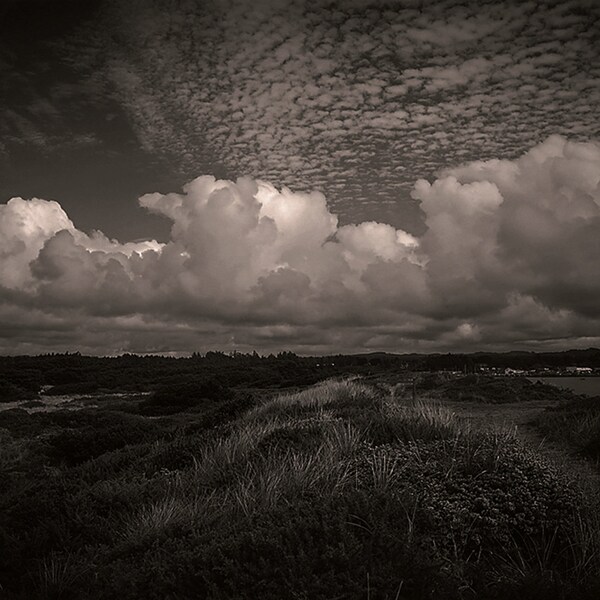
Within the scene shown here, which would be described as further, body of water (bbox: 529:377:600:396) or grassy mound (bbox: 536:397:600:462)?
body of water (bbox: 529:377:600:396)

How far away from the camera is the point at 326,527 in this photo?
13.4 feet

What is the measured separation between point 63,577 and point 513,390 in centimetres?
2483

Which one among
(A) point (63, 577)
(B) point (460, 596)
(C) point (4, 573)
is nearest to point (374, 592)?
(B) point (460, 596)

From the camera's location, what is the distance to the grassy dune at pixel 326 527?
3.78 m

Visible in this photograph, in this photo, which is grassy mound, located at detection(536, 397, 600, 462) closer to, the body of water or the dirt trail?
the dirt trail

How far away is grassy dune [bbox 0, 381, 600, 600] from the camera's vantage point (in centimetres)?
378

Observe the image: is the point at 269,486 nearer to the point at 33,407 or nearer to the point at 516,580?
the point at 516,580

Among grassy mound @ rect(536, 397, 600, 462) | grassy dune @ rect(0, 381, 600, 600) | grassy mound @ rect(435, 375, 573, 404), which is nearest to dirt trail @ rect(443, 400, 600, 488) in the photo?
grassy mound @ rect(536, 397, 600, 462)

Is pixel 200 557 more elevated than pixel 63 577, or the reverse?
pixel 200 557

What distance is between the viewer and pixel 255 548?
401 centimetres

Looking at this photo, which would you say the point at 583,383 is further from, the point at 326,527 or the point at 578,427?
the point at 326,527

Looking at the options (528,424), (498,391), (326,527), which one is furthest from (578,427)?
(498,391)

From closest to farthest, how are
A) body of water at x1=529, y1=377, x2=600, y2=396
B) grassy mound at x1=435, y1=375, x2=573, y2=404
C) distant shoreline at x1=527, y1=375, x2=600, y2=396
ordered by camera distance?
body of water at x1=529, y1=377, x2=600, y2=396, distant shoreline at x1=527, y1=375, x2=600, y2=396, grassy mound at x1=435, y1=375, x2=573, y2=404

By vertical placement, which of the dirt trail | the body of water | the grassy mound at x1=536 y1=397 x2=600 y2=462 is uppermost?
the body of water
